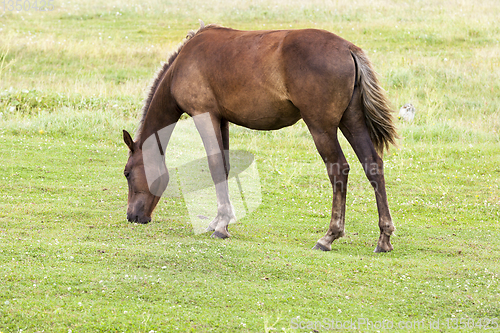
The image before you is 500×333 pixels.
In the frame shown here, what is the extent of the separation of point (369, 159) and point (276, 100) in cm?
136

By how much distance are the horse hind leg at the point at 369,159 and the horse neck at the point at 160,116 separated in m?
2.46

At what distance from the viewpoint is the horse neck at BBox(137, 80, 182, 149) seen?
718cm

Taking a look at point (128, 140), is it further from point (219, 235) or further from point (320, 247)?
point (320, 247)

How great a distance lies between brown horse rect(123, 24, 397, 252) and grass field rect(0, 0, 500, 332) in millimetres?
476

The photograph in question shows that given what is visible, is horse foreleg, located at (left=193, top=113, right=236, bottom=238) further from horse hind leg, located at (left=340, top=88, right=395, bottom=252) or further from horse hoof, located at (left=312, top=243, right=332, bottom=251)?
horse hind leg, located at (left=340, top=88, right=395, bottom=252)

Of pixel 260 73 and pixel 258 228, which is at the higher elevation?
pixel 260 73

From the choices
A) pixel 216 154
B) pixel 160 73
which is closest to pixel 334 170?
pixel 216 154

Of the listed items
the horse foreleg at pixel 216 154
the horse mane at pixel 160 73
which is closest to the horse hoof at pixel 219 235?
the horse foreleg at pixel 216 154

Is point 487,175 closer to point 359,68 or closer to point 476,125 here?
point 476,125

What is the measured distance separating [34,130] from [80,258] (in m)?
8.30

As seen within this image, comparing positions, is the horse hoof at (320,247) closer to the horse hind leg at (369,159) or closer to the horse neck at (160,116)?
the horse hind leg at (369,159)

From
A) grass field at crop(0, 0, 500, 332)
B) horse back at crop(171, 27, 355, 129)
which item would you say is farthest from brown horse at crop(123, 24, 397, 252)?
grass field at crop(0, 0, 500, 332)

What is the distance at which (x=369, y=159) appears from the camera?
625 cm

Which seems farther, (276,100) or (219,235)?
(219,235)
